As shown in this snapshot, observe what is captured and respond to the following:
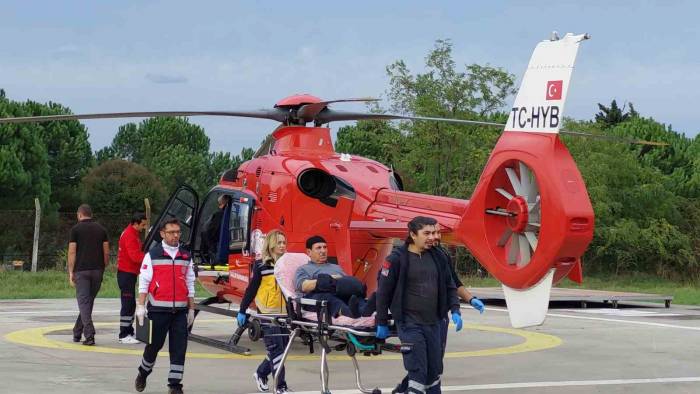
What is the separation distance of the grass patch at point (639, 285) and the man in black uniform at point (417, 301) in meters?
Result: 20.3

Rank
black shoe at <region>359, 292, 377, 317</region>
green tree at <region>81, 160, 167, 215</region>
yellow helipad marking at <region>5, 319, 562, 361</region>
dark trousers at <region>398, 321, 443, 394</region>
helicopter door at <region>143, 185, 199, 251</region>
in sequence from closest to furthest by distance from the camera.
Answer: dark trousers at <region>398, 321, 443, 394</region>, black shoe at <region>359, 292, 377, 317</region>, yellow helipad marking at <region>5, 319, 562, 361</region>, helicopter door at <region>143, 185, 199, 251</region>, green tree at <region>81, 160, 167, 215</region>

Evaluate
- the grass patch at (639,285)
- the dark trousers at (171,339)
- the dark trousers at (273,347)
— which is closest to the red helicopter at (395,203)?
the dark trousers at (273,347)

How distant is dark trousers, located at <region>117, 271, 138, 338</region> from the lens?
15.6 metres

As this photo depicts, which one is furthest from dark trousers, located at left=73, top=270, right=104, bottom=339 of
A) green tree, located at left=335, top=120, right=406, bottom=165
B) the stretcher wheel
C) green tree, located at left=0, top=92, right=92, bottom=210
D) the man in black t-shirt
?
green tree, located at left=0, top=92, right=92, bottom=210

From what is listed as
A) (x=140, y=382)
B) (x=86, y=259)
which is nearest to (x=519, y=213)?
(x=140, y=382)

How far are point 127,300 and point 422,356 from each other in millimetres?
7165

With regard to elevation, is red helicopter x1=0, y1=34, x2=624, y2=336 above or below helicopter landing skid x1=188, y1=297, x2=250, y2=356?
above

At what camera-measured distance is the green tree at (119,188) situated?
57062mm

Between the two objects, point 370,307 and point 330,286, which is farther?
point 330,286

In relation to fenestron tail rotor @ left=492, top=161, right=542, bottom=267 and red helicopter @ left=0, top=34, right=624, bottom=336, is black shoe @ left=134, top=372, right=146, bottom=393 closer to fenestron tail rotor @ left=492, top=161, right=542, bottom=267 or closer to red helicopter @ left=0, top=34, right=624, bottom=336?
red helicopter @ left=0, top=34, right=624, bottom=336

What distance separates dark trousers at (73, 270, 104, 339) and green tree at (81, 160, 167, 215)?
41428mm

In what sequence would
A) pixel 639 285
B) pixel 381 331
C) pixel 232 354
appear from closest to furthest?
pixel 381 331
pixel 232 354
pixel 639 285

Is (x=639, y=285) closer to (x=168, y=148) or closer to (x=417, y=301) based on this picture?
(x=417, y=301)

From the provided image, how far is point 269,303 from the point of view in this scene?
11641mm
